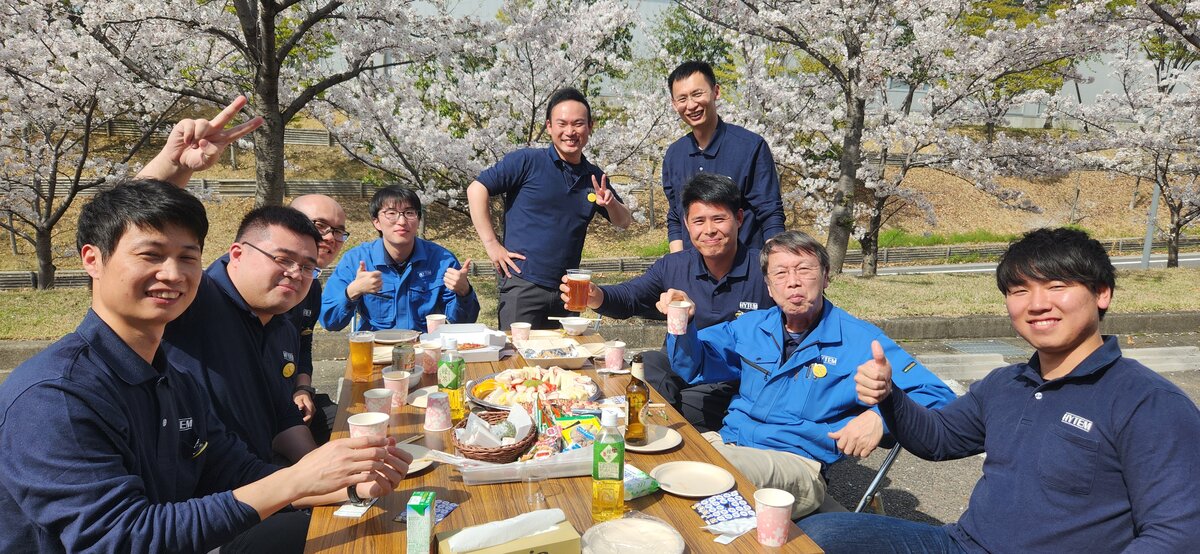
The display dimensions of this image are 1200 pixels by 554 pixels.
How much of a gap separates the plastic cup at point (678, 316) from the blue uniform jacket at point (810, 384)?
303mm

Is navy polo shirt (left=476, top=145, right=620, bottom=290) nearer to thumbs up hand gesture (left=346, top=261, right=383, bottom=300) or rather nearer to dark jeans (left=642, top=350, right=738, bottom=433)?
thumbs up hand gesture (left=346, top=261, right=383, bottom=300)

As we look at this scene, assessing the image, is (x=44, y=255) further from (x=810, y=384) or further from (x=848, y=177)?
(x=848, y=177)

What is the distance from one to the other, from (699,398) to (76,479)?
2667 millimetres

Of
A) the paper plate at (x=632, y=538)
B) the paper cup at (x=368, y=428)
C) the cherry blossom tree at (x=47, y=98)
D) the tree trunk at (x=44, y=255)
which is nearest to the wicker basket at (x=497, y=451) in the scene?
the paper cup at (x=368, y=428)

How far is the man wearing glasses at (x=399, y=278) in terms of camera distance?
4.32 meters

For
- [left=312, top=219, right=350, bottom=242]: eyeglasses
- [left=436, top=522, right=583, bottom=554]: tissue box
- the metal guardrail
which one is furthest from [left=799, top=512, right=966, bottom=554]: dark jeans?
the metal guardrail

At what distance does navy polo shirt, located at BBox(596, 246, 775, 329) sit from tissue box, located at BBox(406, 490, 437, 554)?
7.50 feet

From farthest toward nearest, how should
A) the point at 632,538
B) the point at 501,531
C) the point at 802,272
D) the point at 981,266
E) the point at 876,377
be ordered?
the point at 981,266, the point at 802,272, the point at 876,377, the point at 632,538, the point at 501,531

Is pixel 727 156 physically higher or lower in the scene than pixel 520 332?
higher

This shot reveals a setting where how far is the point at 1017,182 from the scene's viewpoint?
2708cm

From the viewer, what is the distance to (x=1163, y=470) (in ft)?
6.03

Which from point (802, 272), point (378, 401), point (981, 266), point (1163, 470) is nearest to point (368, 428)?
point (378, 401)

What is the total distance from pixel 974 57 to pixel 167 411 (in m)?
11.6

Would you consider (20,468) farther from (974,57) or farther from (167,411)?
(974,57)
